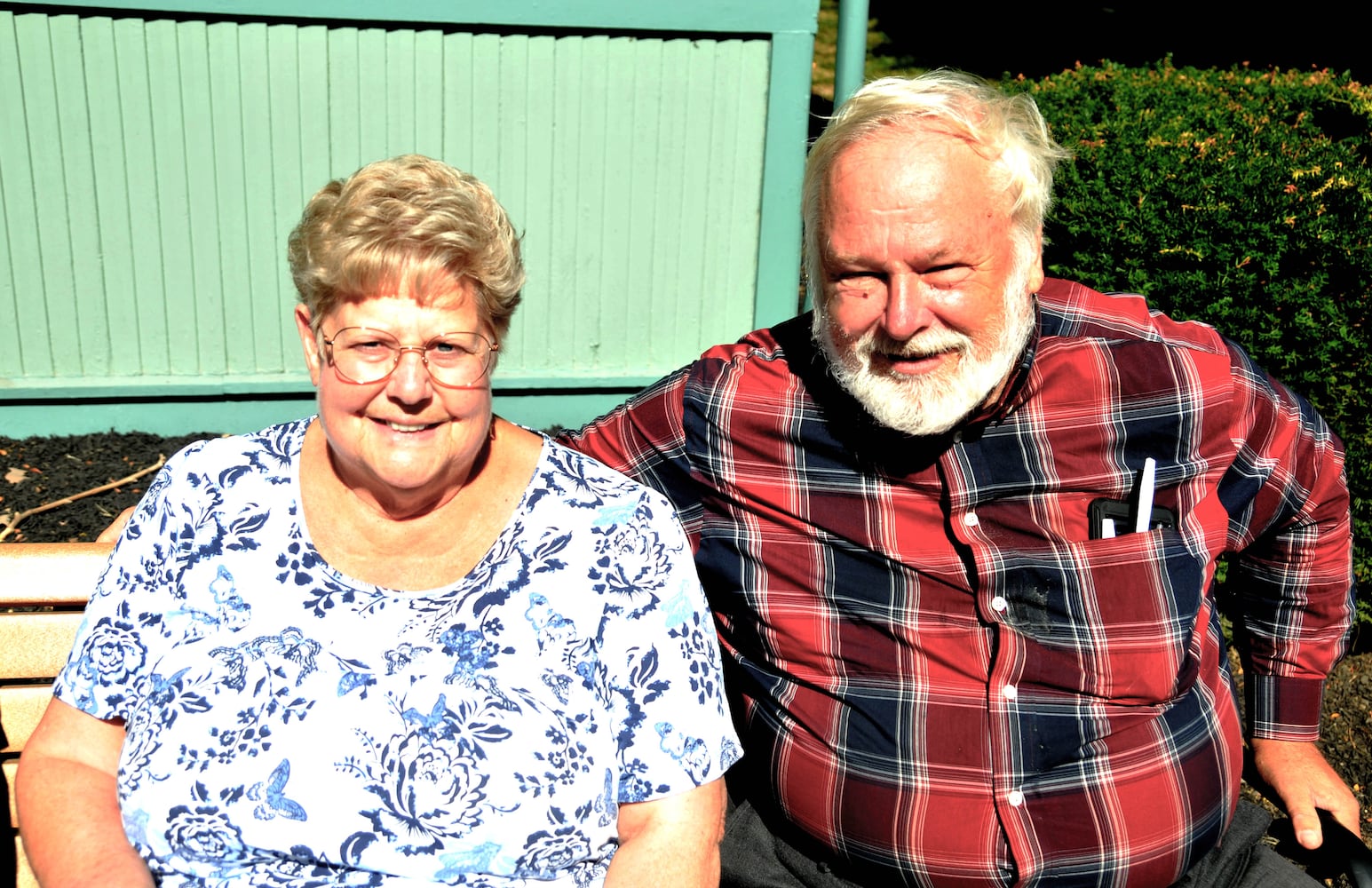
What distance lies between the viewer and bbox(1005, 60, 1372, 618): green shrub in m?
3.69

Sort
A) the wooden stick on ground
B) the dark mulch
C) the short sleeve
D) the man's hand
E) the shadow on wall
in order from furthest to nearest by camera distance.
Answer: the shadow on wall < the wooden stick on ground < the dark mulch < the man's hand < the short sleeve

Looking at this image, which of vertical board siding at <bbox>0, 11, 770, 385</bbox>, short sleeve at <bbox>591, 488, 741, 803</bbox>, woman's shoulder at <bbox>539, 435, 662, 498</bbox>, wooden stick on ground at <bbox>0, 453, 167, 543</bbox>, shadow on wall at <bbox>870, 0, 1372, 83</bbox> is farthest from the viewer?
shadow on wall at <bbox>870, 0, 1372, 83</bbox>

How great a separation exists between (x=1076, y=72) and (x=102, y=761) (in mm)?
5322

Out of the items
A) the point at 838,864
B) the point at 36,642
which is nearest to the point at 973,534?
the point at 838,864

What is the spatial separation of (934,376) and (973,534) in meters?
0.32

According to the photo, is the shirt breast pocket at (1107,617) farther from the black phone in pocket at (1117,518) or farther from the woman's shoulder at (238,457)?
the woman's shoulder at (238,457)

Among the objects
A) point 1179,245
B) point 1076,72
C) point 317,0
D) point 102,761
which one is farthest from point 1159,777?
point 1076,72

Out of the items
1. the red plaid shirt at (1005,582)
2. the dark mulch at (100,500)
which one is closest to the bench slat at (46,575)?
the red plaid shirt at (1005,582)

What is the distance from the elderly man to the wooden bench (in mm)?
1130

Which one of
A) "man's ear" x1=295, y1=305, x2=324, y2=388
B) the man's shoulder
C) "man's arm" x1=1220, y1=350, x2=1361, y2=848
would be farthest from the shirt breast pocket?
"man's ear" x1=295, y1=305, x2=324, y2=388

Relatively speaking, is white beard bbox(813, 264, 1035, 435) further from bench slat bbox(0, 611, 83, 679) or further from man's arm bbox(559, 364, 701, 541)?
bench slat bbox(0, 611, 83, 679)

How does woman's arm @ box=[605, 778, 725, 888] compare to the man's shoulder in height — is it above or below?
below

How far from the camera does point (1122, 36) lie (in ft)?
42.5

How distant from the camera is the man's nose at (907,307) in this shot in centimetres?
236
